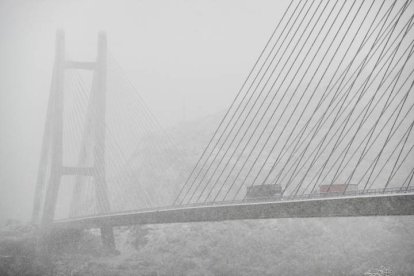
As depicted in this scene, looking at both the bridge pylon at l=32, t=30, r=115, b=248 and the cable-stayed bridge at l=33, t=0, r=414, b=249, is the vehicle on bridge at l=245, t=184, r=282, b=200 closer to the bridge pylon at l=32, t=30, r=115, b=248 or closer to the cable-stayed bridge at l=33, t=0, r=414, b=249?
the cable-stayed bridge at l=33, t=0, r=414, b=249

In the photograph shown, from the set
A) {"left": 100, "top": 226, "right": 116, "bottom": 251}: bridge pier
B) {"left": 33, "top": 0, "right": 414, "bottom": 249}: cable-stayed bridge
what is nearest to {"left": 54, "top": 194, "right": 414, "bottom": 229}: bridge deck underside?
{"left": 33, "top": 0, "right": 414, "bottom": 249}: cable-stayed bridge

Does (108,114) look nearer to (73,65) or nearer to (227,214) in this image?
(73,65)

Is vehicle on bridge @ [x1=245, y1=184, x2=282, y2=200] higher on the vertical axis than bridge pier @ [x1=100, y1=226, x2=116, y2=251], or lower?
higher

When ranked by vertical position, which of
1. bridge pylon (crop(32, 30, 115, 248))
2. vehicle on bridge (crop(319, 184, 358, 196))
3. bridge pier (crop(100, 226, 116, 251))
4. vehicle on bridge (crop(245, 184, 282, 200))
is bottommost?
bridge pier (crop(100, 226, 116, 251))

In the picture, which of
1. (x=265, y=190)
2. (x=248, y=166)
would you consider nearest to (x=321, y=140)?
(x=248, y=166)

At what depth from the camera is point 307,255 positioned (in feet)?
57.3

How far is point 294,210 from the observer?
903 cm

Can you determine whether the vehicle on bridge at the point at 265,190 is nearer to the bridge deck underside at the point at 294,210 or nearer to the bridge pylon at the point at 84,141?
the bridge deck underside at the point at 294,210

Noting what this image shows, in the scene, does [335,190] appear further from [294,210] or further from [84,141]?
[84,141]

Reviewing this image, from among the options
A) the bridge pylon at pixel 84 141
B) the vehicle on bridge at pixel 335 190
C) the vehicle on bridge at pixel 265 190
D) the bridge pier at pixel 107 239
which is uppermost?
the vehicle on bridge at pixel 335 190

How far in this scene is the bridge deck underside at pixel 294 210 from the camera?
7434 millimetres

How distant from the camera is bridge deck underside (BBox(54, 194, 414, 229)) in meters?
7.43

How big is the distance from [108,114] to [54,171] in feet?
109

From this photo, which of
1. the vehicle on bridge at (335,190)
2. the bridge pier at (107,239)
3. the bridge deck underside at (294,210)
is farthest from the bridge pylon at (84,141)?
the vehicle on bridge at (335,190)
